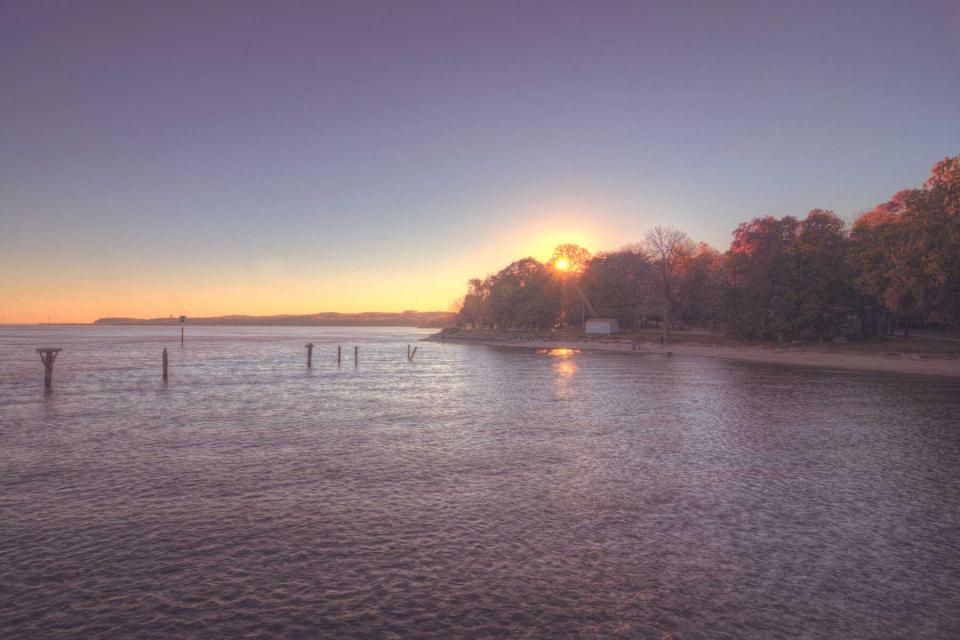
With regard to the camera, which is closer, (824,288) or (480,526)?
(480,526)

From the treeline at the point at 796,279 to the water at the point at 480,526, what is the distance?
39313 millimetres

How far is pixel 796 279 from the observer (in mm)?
67000

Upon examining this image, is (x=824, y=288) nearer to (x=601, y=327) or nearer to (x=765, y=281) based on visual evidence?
(x=765, y=281)

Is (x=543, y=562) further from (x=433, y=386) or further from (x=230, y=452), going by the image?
(x=433, y=386)

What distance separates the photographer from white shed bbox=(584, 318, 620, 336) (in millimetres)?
101688

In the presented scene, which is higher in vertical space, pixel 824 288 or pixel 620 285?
pixel 620 285

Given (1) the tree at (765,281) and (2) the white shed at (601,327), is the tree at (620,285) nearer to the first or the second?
(2) the white shed at (601,327)

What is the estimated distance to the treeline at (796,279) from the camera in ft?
168

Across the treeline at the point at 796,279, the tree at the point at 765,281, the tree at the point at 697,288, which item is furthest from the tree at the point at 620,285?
the tree at the point at 765,281

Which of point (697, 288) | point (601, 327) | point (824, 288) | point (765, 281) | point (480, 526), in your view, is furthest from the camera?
point (601, 327)

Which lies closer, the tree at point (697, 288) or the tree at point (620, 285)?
the tree at point (697, 288)

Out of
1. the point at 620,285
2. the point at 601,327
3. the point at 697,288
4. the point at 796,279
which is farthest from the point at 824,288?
the point at 620,285

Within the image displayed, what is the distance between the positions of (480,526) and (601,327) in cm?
9577

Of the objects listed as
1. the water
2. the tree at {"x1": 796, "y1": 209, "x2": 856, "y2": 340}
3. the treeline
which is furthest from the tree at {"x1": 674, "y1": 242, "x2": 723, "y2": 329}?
the water
